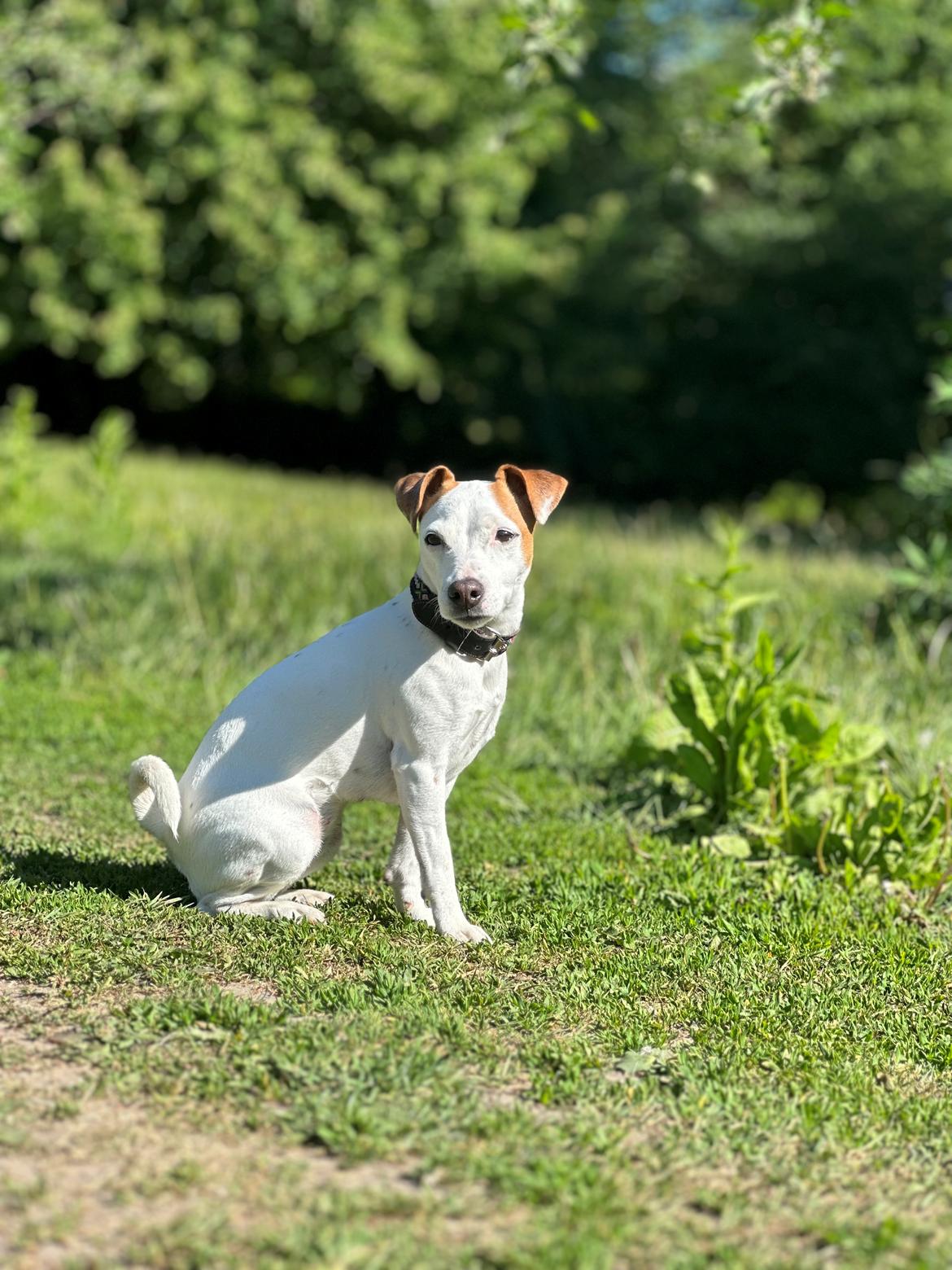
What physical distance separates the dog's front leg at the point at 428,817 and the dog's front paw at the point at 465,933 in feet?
0.24

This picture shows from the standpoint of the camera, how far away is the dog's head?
11.4ft

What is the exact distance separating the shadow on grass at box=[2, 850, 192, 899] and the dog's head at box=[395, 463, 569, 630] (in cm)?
143

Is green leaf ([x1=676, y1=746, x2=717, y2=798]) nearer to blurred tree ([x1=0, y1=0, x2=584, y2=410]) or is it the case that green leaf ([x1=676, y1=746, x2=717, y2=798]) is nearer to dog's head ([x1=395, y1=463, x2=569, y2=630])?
dog's head ([x1=395, y1=463, x2=569, y2=630])

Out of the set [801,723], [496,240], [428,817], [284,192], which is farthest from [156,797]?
[496,240]

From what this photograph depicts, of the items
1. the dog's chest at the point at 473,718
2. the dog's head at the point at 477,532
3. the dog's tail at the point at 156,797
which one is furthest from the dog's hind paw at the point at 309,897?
the dog's head at the point at 477,532

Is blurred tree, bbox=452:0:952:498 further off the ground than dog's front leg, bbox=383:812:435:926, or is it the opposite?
blurred tree, bbox=452:0:952:498

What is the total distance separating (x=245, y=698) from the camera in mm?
4008

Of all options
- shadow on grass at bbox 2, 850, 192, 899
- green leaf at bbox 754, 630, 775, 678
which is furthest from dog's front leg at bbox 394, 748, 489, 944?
green leaf at bbox 754, 630, 775, 678

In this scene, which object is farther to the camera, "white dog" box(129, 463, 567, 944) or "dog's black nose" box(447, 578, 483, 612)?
"white dog" box(129, 463, 567, 944)

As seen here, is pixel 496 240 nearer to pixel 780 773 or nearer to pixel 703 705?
pixel 703 705

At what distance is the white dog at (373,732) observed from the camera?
12.0 feet

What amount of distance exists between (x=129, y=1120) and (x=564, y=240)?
63.0ft

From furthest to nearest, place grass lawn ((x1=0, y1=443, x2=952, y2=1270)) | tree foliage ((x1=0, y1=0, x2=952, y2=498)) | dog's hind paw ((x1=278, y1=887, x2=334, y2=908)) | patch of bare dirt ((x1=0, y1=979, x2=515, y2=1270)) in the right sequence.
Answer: tree foliage ((x1=0, y1=0, x2=952, y2=498)), dog's hind paw ((x1=278, y1=887, x2=334, y2=908)), grass lawn ((x1=0, y1=443, x2=952, y2=1270)), patch of bare dirt ((x1=0, y1=979, x2=515, y2=1270))

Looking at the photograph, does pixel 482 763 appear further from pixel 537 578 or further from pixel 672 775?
pixel 537 578
